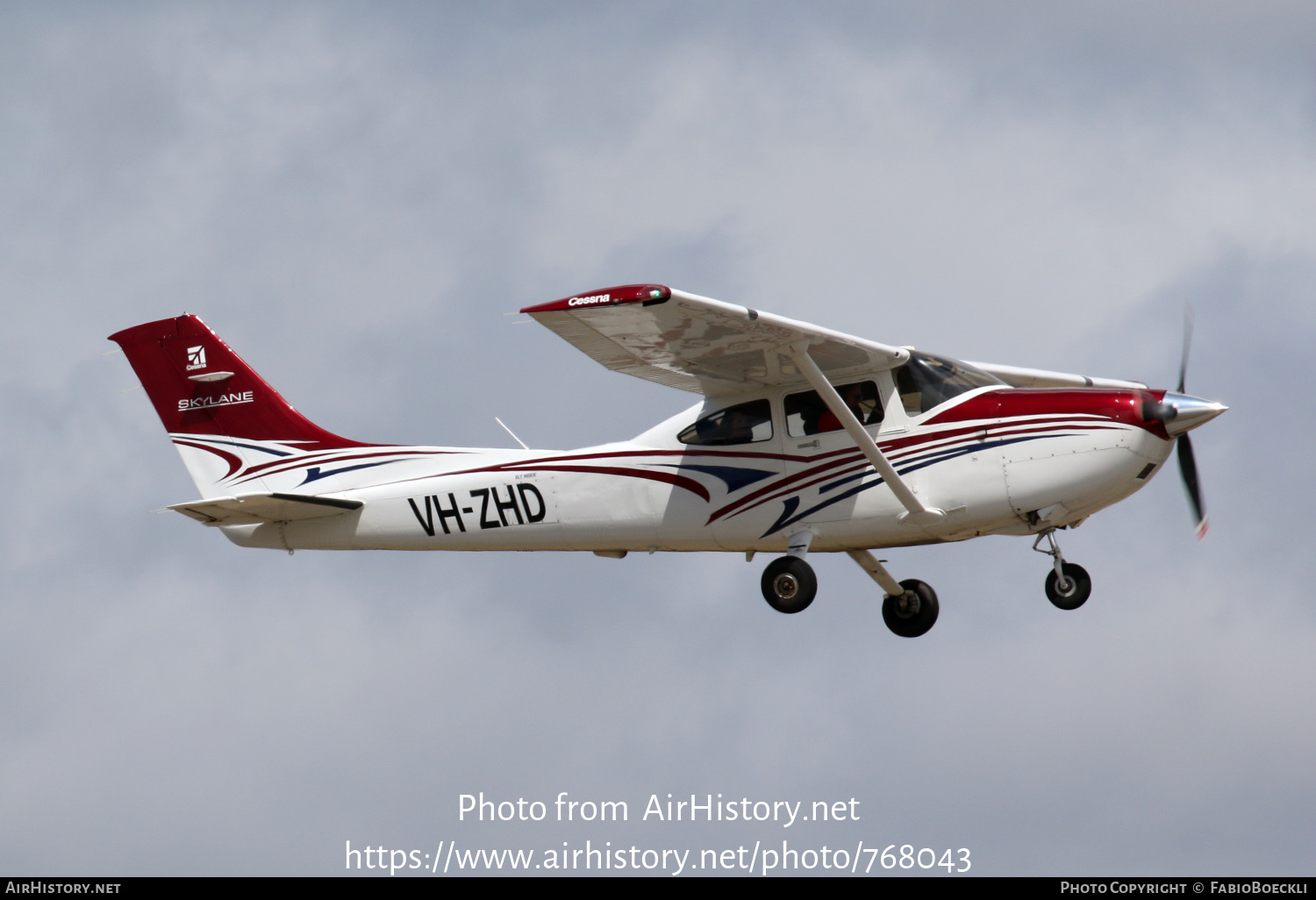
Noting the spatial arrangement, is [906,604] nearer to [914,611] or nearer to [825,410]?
[914,611]

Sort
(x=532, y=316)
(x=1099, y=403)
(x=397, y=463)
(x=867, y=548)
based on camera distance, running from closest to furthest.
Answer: (x=532, y=316)
(x=1099, y=403)
(x=867, y=548)
(x=397, y=463)

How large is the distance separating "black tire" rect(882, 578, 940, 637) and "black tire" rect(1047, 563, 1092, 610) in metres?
1.85

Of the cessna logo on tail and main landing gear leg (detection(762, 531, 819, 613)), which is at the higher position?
the cessna logo on tail

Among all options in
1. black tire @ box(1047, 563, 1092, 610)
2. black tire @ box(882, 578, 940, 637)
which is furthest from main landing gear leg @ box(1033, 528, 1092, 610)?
black tire @ box(882, 578, 940, 637)

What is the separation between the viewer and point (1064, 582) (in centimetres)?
1625

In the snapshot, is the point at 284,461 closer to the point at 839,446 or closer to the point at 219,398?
the point at 219,398

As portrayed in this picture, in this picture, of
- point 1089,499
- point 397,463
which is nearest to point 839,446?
point 1089,499

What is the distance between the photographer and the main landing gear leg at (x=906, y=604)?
1789cm

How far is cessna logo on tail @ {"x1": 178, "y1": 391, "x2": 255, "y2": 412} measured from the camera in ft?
64.5

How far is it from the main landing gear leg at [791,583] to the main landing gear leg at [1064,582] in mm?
2263

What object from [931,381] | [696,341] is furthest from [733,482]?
[931,381]

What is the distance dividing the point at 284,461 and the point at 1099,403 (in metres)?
9.36

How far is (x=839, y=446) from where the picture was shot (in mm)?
16578

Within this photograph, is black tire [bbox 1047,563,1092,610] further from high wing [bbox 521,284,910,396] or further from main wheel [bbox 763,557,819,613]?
high wing [bbox 521,284,910,396]
